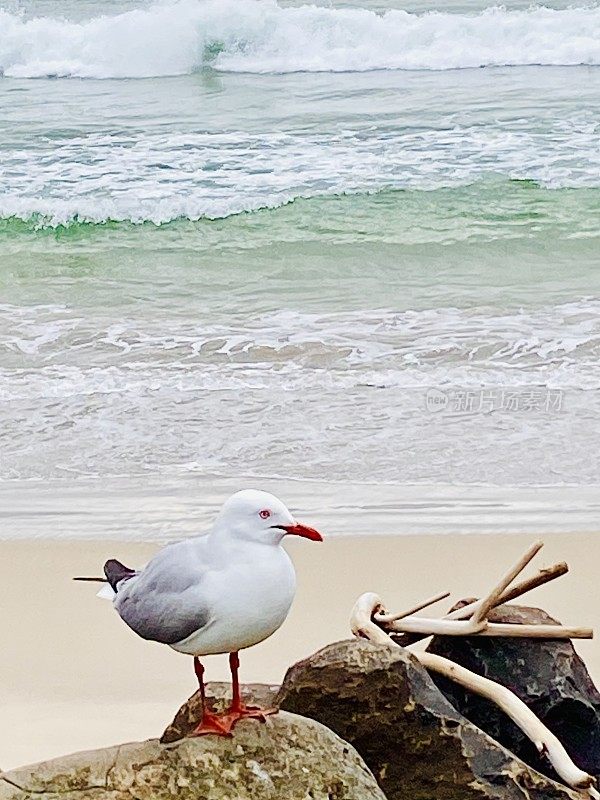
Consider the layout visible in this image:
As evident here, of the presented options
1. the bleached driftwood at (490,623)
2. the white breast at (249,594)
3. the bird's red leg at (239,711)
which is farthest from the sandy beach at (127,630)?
the white breast at (249,594)

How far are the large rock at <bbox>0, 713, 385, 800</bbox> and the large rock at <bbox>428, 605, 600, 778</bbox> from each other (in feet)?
1.51

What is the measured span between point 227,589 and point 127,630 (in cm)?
169

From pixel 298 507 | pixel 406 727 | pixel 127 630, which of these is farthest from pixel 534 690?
pixel 298 507

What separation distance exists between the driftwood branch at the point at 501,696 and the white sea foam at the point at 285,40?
1447 cm

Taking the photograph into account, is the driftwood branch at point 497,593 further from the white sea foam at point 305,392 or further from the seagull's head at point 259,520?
the white sea foam at point 305,392

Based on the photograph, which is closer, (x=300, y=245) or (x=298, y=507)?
(x=298, y=507)

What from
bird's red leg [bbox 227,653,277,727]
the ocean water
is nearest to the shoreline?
the ocean water

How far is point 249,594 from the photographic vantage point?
2018 mm

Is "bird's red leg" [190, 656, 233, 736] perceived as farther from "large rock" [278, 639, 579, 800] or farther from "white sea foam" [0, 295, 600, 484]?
"white sea foam" [0, 295, 600, 484]

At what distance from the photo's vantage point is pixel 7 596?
12.7ft

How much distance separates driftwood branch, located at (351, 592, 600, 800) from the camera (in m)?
2.24

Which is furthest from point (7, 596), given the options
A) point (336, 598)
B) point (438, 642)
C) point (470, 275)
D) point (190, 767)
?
point (470, 275)

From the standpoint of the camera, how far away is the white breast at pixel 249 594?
2020 millimetres

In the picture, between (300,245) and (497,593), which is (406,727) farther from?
(300,245)
